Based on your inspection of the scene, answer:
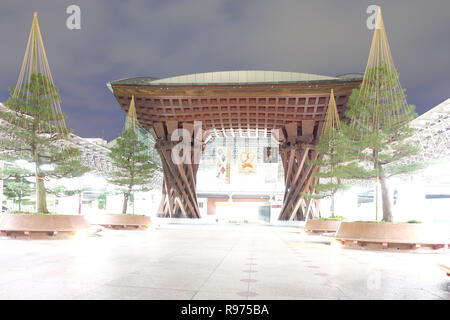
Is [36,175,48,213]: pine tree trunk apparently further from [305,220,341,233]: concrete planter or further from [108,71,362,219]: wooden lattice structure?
[108,71,362,219]: wooden lattice structure

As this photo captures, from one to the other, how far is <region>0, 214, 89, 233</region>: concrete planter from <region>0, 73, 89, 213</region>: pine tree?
135cm

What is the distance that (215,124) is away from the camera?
128ft

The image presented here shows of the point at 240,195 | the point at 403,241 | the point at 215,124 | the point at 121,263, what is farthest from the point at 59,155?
the point at 240,195

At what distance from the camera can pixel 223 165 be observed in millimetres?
40000

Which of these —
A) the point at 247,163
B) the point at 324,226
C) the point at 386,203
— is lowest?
the point at 324,226

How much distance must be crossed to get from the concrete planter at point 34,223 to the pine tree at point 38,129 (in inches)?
53.0

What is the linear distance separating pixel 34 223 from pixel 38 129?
407 cm

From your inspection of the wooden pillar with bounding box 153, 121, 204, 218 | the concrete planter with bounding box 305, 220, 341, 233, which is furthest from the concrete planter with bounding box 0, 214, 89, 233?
the wooden pillar with bounding box 153, 121, 204, 218

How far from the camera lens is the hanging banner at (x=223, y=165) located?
3962 centimetres

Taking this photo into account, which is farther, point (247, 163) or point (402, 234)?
point (247, 163)

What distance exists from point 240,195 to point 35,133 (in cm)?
5628

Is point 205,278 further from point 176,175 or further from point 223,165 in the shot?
point 223,165

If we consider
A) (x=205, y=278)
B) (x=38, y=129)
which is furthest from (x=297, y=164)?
(x=205, y=278)
